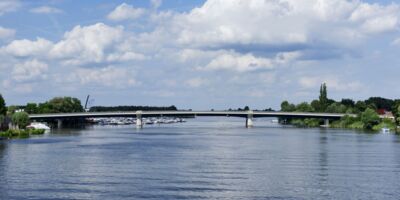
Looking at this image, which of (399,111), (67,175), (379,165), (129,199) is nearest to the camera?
(129,199)

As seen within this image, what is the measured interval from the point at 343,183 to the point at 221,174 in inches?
467

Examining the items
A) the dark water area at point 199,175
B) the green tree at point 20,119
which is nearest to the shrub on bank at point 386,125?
the dark water area at point 199,175

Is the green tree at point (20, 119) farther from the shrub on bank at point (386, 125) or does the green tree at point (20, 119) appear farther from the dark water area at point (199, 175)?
the shrub on bank at point (386, 125)

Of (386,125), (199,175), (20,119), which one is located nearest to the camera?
(199,175)

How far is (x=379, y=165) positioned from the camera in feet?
229

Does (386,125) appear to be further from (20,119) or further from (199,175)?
(199,175)

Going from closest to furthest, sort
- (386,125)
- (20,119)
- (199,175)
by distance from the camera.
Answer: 1. (199,175)
2. (20,119)
3. (386,125)

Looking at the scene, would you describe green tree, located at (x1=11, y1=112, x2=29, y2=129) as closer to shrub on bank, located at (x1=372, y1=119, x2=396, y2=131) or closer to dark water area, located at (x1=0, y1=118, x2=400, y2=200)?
dark water area, located at (x1=0, y1=118, x2=400, y2=200)

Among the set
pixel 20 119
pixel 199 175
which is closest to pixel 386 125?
pixel 20 119

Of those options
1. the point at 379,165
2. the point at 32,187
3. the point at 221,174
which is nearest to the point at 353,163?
Answer: the point at 379,165

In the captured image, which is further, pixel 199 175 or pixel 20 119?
pixel 20 119

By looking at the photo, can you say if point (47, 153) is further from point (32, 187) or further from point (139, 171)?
point (32, 187)

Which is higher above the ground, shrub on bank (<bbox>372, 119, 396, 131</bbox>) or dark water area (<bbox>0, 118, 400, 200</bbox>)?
shrub on bank (<bbox>372, 119, 396, 131</bbox>)

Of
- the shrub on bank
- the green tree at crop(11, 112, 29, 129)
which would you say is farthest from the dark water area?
the shrub on bank
